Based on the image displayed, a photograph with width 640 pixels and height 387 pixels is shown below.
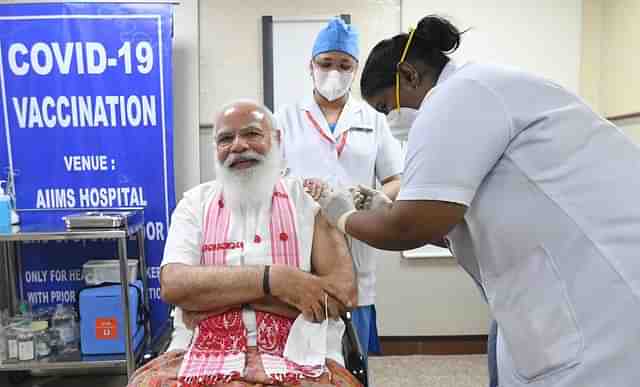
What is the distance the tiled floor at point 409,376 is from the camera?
2.65m

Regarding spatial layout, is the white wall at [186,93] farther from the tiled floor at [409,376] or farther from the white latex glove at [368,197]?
the white latex glove at [368,197]

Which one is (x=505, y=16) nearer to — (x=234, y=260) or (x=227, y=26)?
(x=227, y=26)

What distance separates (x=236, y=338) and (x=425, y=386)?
158 cm

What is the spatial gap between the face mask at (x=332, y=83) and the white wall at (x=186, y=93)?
1185mm

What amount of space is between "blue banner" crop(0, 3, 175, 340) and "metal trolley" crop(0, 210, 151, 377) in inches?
6.2

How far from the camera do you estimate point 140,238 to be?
2.60m

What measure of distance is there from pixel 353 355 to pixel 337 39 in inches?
46.8

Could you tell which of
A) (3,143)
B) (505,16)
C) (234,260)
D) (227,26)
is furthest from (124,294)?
(505,16)

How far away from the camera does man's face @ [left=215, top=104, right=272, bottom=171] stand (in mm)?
1637

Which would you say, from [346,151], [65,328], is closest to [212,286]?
[346,151]

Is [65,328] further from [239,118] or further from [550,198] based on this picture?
[550,198]

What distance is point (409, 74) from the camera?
1040 millimetres

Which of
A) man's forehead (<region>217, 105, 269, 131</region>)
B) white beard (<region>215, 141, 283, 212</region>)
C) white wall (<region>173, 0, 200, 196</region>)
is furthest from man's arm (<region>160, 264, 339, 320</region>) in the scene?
white wall (<region>173, 0, 200, 196</region>)

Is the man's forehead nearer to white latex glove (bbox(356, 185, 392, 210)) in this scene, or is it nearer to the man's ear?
white latex glove (bbox(356, 185, 392, 210))
